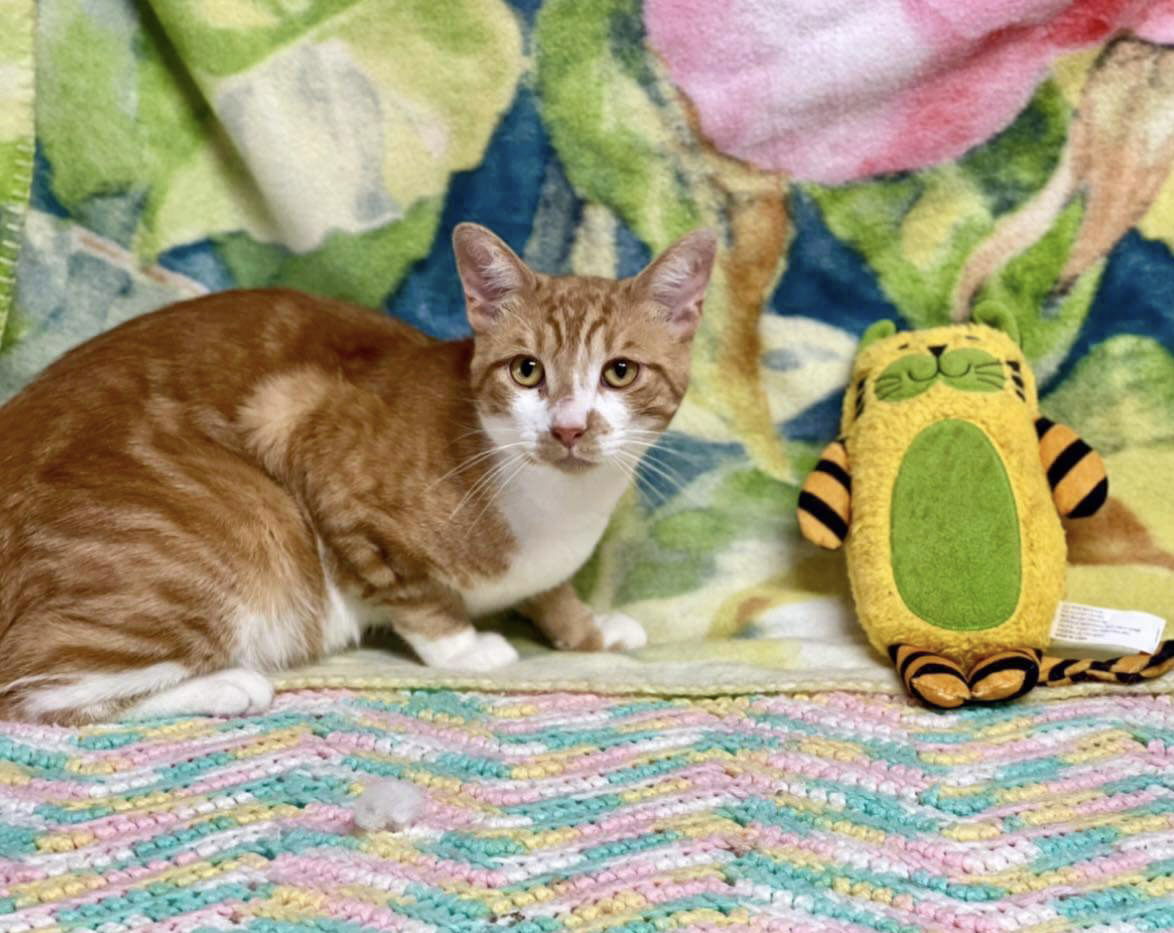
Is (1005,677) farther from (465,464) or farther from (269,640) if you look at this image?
(269,640)

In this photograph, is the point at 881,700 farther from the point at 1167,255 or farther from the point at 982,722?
the point at 1167,255

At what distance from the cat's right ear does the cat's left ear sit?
6.7 inches

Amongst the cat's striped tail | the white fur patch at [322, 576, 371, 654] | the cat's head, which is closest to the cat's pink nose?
the cat's head

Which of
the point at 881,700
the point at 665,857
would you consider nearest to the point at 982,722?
the point at 881,700

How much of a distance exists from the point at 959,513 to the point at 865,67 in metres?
0.68

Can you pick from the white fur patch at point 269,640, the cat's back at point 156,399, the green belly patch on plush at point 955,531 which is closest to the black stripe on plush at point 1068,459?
the green belly patch on plush at point 955,531

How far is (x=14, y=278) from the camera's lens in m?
2.01

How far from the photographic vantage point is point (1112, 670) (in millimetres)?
1648

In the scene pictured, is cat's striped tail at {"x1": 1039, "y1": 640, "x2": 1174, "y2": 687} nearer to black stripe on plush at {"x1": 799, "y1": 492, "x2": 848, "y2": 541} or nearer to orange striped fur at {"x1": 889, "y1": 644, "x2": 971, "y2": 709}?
orange striped fur at {"x1": 889, "y1": 644, "x2": 971, "y2": 709}

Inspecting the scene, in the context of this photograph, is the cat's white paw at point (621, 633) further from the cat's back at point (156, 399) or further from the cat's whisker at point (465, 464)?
the cat's back at point (156, 399)

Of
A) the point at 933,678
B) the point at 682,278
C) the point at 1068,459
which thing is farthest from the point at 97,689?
the point at 1068,459

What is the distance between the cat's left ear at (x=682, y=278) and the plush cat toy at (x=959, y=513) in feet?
1.05

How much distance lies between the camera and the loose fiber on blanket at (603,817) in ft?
3.89

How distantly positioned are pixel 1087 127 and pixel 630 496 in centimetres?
91
